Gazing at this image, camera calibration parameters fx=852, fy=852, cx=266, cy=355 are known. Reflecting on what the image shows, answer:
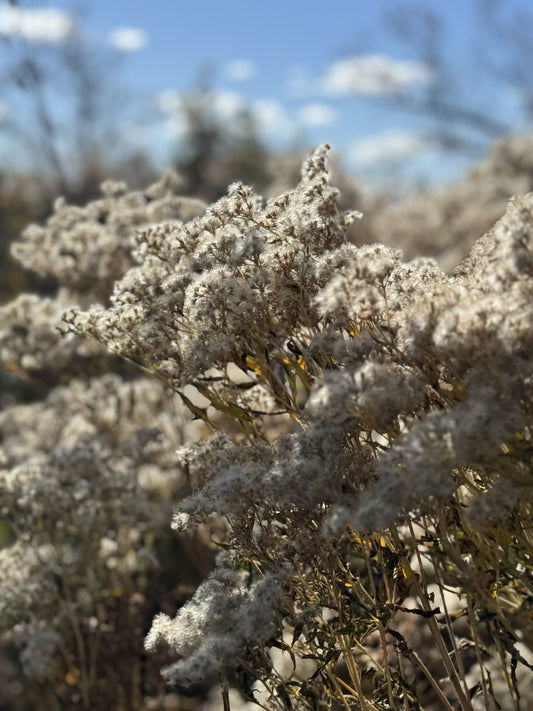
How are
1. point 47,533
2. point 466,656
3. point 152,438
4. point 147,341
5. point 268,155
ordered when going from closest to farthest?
point 147,341
point 466,656
point 152,438
point 47,533
point 268,155

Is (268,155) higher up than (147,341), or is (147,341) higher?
(268,155)

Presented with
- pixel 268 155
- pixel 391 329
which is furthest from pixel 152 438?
pixel 268 155

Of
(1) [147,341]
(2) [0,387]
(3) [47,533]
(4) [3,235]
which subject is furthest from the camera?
(4) [3,235]

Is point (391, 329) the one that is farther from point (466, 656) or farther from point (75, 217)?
point (75, 217)

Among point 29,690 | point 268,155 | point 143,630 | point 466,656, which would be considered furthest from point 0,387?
point 268,155

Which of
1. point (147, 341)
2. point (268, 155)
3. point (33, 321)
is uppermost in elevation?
point (268, 155)

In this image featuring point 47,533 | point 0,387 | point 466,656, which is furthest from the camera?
point 0,387

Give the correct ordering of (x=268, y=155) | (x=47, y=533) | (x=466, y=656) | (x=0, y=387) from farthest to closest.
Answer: (x=268, y=155) < (x=0, y=387) < (x=47, y=533) < (x=466, y=656)

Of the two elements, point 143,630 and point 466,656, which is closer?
point 466,656

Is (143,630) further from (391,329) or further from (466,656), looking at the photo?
(391,329)
